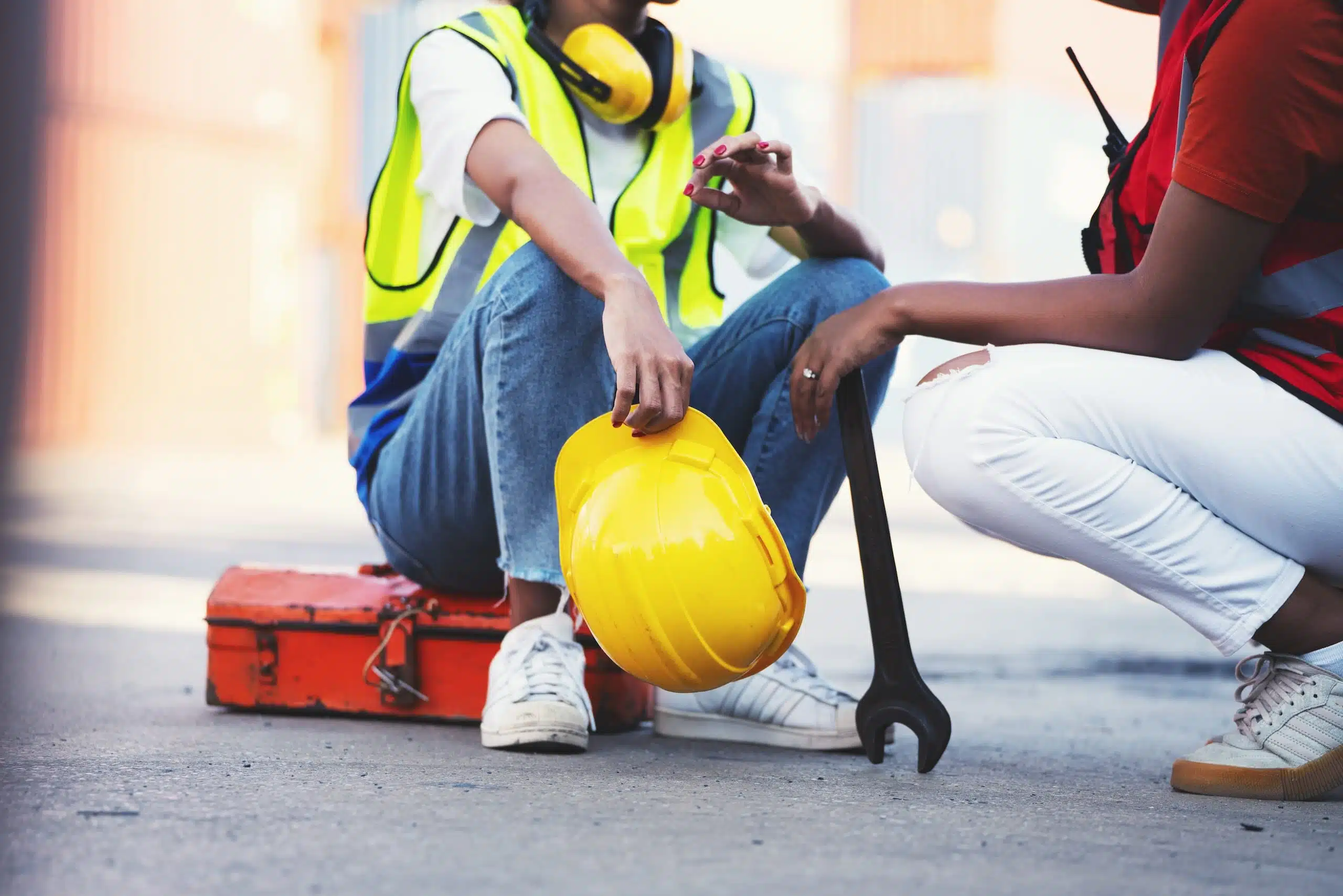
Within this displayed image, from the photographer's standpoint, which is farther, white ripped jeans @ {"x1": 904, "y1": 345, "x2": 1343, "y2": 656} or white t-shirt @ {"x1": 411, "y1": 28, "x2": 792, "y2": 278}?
white t-shirt @ {"x1": 411, "y1": 28, "x2": 792, "y2": 278}

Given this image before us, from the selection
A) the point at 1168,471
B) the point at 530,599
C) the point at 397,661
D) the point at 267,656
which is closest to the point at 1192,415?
the point at 1168,471

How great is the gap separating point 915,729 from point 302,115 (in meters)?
21.9

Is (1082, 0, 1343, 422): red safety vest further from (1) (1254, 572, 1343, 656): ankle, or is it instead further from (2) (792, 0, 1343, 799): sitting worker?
(1) (1254, 572, 1343, 656): ankle

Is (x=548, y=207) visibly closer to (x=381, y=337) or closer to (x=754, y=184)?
(x=754, y=184)

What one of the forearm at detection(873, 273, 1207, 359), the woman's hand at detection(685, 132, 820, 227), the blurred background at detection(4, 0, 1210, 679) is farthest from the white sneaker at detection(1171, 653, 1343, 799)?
the blurred background at detection(4, 0, 1210, 679)

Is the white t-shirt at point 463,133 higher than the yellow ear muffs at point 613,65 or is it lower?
lower

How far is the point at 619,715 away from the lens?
2.22 metres

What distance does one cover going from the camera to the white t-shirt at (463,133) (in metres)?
2.04

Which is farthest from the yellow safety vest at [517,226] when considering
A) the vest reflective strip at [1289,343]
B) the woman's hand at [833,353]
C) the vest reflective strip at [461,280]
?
the vest reflective strip at [1289,343]

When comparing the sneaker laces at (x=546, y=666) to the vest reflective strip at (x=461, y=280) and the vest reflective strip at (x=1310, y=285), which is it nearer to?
the vest reflective strip at (x=461, y=280)

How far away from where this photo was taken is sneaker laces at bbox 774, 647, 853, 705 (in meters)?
2.12

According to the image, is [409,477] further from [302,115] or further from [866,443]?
[302,115]

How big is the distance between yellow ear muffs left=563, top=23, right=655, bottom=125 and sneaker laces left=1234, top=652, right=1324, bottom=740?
47.1 inches

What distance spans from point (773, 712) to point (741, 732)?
0.07m
